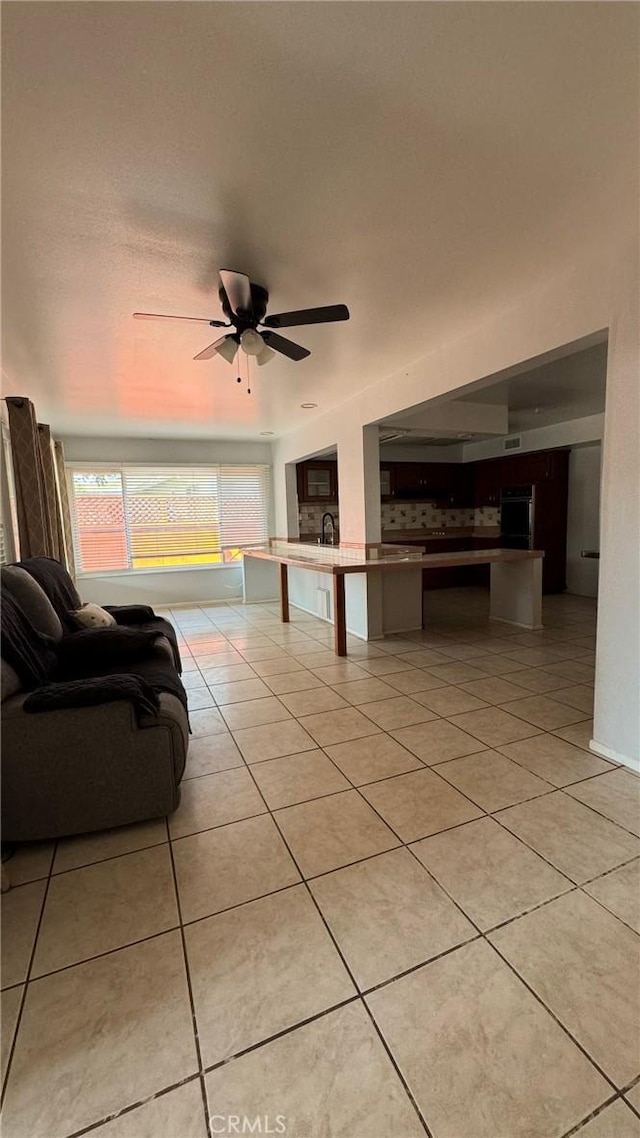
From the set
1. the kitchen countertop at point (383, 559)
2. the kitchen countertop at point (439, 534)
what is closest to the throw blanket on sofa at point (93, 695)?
the kitchen countertop at point (383, 559)

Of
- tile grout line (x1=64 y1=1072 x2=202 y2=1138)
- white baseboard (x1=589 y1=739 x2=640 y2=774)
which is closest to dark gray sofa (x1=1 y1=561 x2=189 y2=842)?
tile grout line (x1=64 y1=1072 x2=202 y2=1138)

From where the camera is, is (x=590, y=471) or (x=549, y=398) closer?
(x=549, y=398)

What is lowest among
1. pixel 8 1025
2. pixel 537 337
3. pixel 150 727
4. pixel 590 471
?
pixel 8 1025

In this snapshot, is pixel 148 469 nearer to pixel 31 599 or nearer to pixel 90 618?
pixel 90 618

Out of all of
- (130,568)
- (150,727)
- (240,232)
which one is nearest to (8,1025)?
(150,727)

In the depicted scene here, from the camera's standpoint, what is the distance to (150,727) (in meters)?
1.86

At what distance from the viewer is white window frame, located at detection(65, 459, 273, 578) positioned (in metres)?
6.24

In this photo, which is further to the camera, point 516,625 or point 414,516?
point 414,516

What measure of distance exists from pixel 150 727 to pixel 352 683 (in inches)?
72.2

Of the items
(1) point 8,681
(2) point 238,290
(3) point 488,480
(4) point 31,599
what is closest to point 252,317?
(2) point 238,290

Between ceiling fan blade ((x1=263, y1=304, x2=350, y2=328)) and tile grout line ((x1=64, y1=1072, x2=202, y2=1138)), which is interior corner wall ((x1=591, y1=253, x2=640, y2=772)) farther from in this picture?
tile grout line ((x1=64, y1=1072, x2=202, y2=1138))

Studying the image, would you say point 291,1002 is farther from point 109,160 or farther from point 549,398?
point 549,398

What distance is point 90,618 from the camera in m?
2.93

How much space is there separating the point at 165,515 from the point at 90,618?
4.05m
